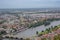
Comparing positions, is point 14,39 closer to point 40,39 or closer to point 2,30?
point 2,30

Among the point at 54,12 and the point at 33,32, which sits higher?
the point at 54,12

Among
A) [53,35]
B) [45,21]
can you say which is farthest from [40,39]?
[45,21]

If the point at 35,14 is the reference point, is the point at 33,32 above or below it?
below

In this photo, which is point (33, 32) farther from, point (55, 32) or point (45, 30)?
point (55, 32)

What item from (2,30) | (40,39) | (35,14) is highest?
(35,14)

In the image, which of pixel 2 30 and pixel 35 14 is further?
pixel 35 14

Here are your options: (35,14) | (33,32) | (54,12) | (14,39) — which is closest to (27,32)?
(33,32)

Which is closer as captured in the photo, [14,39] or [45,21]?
[14,39]
